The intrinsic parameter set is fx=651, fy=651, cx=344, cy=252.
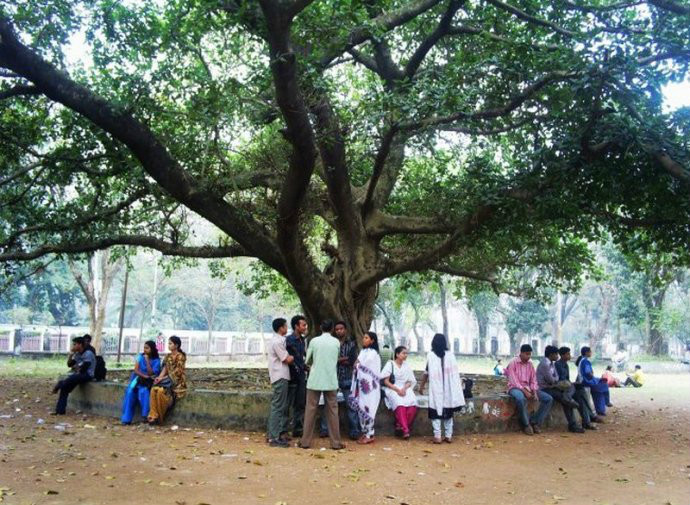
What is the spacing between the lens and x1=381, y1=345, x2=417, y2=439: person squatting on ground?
930 centimetres

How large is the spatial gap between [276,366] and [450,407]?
252 centimetres

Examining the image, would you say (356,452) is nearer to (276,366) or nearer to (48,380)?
(276,366)

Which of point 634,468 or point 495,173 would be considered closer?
point 634,468

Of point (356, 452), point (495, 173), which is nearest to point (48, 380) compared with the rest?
point (356, 452)

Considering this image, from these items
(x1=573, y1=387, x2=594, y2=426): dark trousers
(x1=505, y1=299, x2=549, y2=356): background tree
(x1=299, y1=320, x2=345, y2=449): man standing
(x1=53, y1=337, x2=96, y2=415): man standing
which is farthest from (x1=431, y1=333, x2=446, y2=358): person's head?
(x1=505, y1=299, x2=549, y2=356): background tree

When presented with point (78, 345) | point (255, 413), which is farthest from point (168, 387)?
point (78, 345)

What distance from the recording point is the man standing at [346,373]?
9.13 meters

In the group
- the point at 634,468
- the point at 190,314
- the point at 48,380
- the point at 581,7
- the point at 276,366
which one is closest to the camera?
the point at 634,468

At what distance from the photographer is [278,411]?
8.64m

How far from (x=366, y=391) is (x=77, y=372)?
527 centimetres

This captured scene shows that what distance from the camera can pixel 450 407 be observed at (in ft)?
29.9

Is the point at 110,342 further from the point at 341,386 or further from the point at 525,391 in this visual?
the point at 525,391

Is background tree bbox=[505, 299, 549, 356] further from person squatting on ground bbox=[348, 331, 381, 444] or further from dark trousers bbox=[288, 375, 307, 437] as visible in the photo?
dark trousers bbox=[288, 375, 307, 437]

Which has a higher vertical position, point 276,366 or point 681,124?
point 681,124
